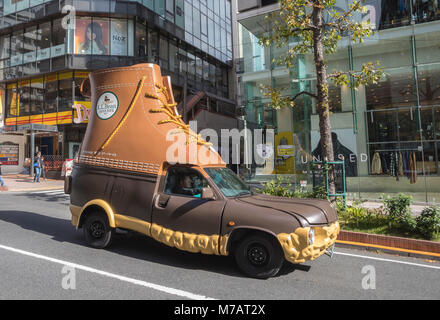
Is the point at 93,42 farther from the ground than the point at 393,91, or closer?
farther from the ground

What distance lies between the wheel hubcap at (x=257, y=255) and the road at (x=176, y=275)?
270mm

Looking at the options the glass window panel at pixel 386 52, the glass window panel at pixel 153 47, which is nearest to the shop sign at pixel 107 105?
the glass window panel at pixel 386 52

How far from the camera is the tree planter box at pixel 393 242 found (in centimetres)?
578

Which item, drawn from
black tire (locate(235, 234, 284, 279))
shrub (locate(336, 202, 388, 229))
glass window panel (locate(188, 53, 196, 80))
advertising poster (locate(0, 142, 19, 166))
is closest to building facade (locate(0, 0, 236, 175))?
glass window panel (locate(188, 53, 196, 80))

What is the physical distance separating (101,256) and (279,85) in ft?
43.3

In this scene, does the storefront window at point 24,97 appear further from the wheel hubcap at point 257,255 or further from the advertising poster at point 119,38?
the wheel hubcap at point 257,255

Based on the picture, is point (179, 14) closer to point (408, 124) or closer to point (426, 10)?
point (426, 10)

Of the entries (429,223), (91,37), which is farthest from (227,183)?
(91,37)

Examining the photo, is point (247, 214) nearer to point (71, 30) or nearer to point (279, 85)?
point (279, 85)

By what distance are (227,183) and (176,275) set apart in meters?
1.67

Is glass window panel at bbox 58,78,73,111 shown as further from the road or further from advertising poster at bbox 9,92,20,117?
the road

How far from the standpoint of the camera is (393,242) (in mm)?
6152

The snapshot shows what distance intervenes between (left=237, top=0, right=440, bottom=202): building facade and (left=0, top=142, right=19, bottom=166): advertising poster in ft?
77.4
